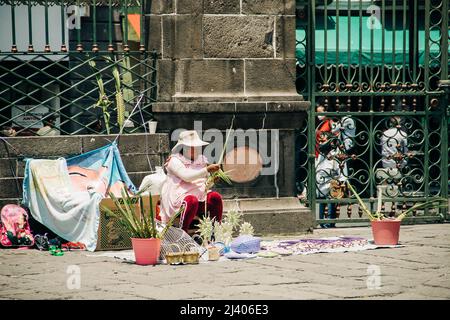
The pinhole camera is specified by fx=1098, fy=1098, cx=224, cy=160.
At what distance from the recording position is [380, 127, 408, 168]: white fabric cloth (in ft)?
46.0

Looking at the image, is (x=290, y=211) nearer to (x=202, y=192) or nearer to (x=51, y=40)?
(x=202, y=192)

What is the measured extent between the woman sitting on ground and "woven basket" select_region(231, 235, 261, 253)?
525mm

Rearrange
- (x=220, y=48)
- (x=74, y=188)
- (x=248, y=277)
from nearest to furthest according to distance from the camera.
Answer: (x=248, y=277), (x=74, y=188), (x=220, y=48)

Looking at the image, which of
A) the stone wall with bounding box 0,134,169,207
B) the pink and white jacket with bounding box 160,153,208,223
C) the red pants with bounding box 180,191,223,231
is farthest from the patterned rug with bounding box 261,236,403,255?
the stone wall with bounding box 0,134,169,207

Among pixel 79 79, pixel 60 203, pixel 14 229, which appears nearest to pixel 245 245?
pixel 60 203

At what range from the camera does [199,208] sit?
457 inches

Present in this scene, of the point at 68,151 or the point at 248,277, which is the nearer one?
the point at 248,277

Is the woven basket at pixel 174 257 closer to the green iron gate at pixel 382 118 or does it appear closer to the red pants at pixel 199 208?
the red pants at pixel 199 208

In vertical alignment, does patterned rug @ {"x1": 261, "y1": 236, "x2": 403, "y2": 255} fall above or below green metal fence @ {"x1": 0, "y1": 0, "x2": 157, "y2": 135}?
below

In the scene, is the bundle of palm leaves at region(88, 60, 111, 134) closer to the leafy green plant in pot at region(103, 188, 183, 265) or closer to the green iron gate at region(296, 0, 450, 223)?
the leafy green plant in pot at region(103, 188, 183, 265)

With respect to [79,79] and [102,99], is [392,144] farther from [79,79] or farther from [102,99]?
[79,79]

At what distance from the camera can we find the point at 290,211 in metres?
13.0

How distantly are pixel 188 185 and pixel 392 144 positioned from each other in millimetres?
3660

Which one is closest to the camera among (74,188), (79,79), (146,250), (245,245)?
(146,250)
